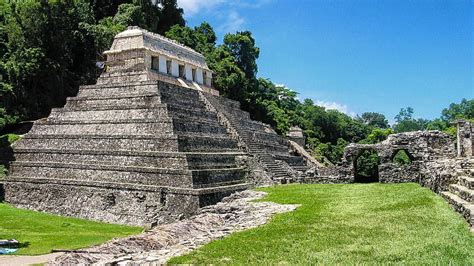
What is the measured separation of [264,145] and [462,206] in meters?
16.9

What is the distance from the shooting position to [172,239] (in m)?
10.7

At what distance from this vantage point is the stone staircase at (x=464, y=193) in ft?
34.7

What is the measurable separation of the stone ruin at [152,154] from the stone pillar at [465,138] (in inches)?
1.8

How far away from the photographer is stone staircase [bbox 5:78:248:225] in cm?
1931

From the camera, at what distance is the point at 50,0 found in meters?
34.9

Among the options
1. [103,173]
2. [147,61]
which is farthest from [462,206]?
[147,61]

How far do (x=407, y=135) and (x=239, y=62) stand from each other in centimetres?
2315

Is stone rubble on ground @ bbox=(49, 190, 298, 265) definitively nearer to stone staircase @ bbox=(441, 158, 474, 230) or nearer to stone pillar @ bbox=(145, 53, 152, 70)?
stone staircase @ bbox=(441, 158, 474, 230)

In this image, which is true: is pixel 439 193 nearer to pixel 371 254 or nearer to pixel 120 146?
pixel 371 254

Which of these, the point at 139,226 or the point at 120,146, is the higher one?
the point at 120,146

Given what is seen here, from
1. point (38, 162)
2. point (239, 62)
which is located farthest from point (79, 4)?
point (38, 162)

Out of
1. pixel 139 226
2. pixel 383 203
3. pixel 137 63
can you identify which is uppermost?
pixel 137 63

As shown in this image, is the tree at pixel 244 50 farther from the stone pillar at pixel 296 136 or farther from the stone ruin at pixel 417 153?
the stone ruin at pixel 417 153

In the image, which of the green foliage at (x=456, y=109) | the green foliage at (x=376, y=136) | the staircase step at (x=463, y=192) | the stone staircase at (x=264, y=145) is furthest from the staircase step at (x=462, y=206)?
the green foliage at (x=456, y=109)
